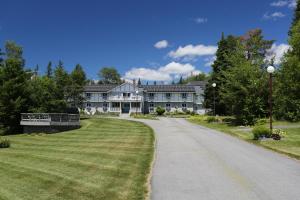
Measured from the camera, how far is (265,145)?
71.2 ft

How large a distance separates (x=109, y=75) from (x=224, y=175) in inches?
5417

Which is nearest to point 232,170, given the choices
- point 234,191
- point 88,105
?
point 234,191

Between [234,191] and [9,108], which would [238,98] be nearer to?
[9,108]

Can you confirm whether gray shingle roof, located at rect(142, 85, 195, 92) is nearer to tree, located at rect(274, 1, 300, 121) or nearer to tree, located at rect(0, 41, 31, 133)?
tree, located at rect(0, 41, 31, 133)

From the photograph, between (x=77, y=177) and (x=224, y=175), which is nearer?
(x=77, y=177)

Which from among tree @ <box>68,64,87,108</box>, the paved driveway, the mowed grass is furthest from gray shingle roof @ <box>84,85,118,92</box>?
the mowed grass

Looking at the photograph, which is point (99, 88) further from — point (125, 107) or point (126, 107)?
point (126, 107)

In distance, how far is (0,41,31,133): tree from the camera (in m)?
46.5

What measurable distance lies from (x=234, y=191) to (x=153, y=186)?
2311mm

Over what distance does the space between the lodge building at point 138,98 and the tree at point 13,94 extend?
40.8 meters

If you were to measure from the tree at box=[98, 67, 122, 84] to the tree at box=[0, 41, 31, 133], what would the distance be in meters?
95.9

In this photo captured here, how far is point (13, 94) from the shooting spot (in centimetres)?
4809

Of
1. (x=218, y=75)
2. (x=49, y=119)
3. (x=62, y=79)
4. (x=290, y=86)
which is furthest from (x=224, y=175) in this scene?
(x=62, y=79)

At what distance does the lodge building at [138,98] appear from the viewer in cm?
9056
